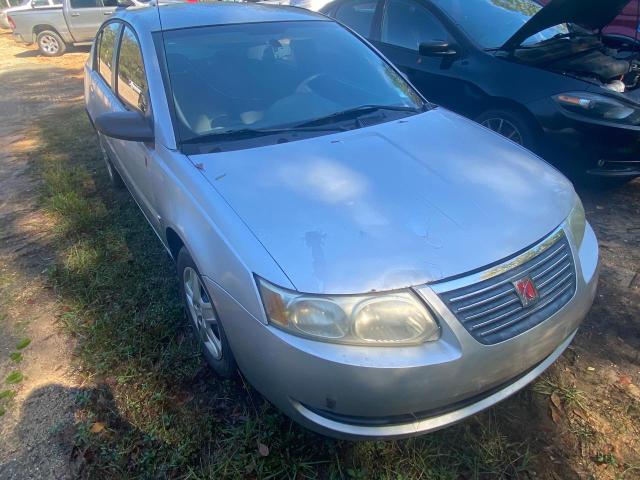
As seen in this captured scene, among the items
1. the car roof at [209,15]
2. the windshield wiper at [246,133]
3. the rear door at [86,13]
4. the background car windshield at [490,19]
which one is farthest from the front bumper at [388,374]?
the rear door at [86,13]

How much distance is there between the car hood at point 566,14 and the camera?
142 inches

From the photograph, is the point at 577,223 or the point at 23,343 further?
Result: the point at 23,343

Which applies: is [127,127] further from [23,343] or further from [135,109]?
[23,343]

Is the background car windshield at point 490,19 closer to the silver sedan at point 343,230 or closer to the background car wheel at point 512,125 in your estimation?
the background car wheel at point 512,125

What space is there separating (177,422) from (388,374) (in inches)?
44.1

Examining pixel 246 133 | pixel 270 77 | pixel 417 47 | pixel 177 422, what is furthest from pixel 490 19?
pixel 177 422

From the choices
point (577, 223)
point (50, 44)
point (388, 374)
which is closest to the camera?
point (388, 374)

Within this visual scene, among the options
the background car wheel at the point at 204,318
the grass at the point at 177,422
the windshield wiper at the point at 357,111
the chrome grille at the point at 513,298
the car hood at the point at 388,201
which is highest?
the windshield wiper at the point at 357,111

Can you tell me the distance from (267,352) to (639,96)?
3.54 meters

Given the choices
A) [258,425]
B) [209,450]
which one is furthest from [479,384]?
[209,450]

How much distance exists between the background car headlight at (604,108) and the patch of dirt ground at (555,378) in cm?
71

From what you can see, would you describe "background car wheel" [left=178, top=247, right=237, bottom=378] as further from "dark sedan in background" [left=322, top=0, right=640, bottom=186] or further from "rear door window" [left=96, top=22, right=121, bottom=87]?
"dark sedan in background" [left=322, top=0, right=640, bottom=186]

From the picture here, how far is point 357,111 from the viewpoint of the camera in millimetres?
2646

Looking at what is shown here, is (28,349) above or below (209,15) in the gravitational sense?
below
